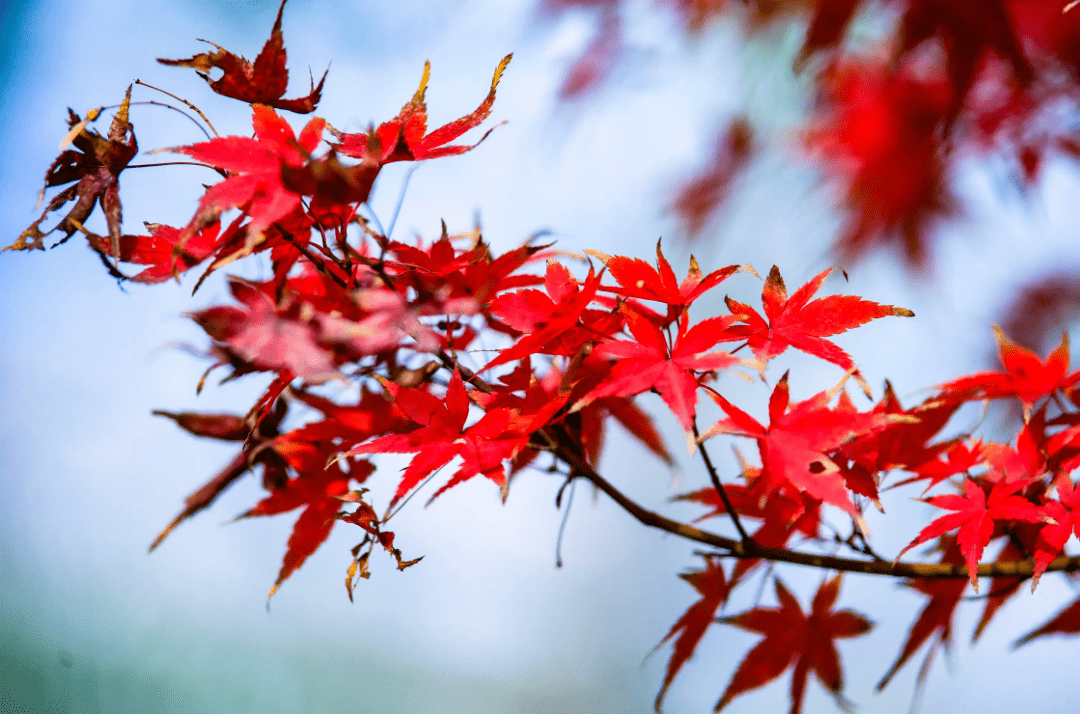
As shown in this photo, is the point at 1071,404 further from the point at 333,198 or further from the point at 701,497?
the point at 333,198

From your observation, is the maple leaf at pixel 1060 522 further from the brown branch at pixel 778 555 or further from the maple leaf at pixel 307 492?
the maple leaf at pixel 307 492

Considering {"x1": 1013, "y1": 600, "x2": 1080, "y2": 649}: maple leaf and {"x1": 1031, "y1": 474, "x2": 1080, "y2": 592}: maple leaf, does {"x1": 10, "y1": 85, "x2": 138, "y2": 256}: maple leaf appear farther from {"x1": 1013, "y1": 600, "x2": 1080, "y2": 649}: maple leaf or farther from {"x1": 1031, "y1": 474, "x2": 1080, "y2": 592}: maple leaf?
{"x1": 1013, "y1": 600, "x2": 1080, "y2": 649}: maple leaf

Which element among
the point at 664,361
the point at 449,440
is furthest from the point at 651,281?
the point at 449,440

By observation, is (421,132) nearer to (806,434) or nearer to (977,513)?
(806,434)

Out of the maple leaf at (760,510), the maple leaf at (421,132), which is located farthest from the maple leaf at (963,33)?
the maple leaf at (421,132)

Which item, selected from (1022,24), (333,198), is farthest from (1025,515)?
(1022,24)
